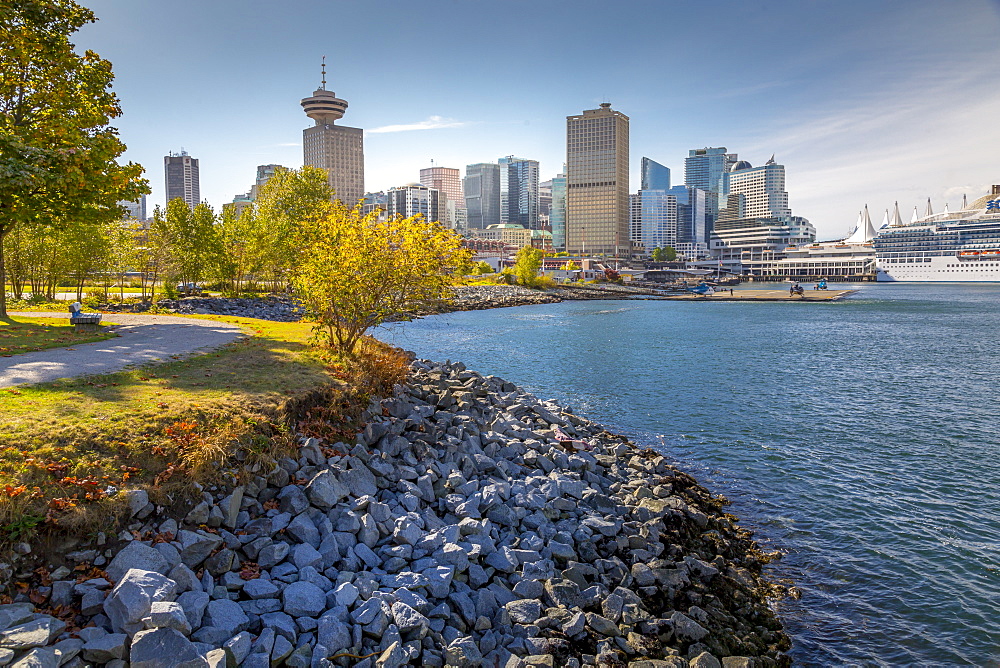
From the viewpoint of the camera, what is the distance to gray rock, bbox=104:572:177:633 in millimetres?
6973

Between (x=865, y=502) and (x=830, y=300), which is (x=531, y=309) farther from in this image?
(x=865, y=502)

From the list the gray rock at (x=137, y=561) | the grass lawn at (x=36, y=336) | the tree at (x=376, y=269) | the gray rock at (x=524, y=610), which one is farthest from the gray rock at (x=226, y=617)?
the grass lawn at (x=36, y=336)

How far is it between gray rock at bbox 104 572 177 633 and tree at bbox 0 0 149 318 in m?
15.9

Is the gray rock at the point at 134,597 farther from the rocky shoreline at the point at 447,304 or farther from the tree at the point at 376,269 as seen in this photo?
the rocky shoreline at the point at 447,304

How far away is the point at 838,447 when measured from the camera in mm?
20594

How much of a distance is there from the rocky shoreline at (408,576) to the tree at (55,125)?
47.6ft

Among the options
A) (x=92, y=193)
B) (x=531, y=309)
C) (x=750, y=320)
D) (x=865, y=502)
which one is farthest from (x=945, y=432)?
(x=531, y=309)

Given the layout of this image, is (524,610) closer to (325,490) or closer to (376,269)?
(325,490)

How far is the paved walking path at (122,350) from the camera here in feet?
45.7

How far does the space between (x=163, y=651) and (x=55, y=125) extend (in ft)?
68.5

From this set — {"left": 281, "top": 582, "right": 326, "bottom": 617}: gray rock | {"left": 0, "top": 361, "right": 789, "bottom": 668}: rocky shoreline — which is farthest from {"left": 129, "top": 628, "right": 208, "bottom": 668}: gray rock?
{"left": 281, "top": 582, "right": 326, "bottom": 617}: gray rock

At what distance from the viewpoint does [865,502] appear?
1574cm

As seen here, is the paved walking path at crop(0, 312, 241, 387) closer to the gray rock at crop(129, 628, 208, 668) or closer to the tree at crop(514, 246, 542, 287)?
the gray rock at crop(129, 628, 208, 668)

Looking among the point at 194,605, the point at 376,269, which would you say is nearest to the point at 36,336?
the point at 376,269
